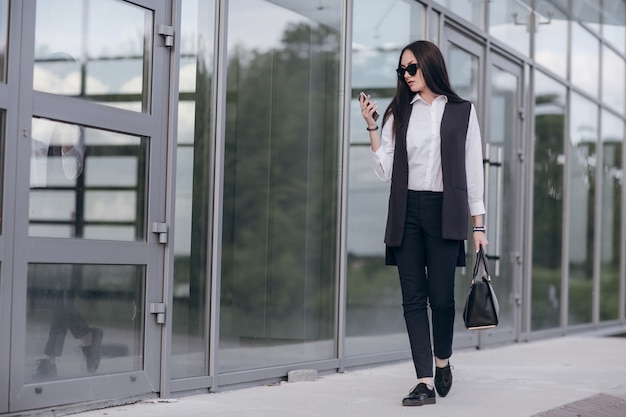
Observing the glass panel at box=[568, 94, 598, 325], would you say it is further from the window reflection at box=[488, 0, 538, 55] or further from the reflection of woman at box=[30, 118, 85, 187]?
the reflection of woman at box=[30, 118, 85, 187]

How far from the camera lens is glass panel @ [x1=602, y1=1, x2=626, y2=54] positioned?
11820mm

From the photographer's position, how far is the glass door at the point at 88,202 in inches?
166

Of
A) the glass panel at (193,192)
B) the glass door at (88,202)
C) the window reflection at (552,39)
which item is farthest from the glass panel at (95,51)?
the window reflection at (552,39)

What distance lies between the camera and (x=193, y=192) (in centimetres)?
518

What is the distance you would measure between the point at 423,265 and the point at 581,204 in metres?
6.73

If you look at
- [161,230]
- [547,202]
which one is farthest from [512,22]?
[161,230]

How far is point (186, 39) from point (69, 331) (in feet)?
4.97

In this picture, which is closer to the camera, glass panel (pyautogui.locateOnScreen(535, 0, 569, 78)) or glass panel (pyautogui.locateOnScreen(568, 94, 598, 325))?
glass panel (pyautogui.locateOnScreen(535, 0, 569, 78))

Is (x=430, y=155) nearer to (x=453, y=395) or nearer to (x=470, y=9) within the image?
(x=453, y=395)

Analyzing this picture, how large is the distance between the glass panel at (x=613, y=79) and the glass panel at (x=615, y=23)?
0.15m

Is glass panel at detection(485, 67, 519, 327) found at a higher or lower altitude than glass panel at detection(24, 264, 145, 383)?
higher

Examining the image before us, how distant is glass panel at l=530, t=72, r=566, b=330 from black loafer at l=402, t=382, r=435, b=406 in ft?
16.3

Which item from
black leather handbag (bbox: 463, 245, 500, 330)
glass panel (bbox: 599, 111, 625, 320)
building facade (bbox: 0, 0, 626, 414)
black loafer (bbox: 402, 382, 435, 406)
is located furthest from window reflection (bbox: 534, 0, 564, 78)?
black loafer (bbox: 402, 382, 435, 406)

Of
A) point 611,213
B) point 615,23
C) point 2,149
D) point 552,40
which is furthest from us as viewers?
point 611,213
